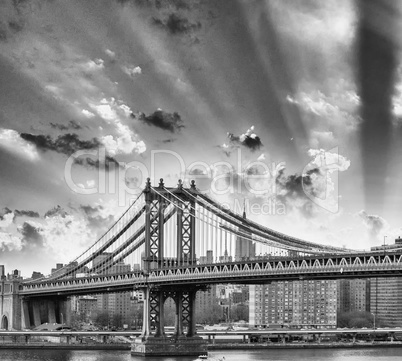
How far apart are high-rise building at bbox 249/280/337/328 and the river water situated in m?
33.2

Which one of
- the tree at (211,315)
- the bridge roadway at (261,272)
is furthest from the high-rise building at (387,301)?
the bridge roadway at (261,272)

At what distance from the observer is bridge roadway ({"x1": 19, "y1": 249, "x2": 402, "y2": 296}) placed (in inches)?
2475

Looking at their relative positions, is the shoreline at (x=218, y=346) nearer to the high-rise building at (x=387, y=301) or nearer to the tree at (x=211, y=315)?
the tree at (x=211, y=315)

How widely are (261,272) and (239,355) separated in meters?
24.0

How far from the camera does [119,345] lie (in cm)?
10438

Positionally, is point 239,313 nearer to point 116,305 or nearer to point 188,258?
point 116,305

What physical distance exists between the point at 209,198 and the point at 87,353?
19.3 m

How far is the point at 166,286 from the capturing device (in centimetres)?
8525

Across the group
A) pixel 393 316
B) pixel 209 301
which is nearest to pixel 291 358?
pixel 393 316

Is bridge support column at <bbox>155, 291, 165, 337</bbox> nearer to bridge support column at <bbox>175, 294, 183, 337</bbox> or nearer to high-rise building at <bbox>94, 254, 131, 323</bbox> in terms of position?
bridge support column at <bbox>175, 294, 183, 337</bbox>

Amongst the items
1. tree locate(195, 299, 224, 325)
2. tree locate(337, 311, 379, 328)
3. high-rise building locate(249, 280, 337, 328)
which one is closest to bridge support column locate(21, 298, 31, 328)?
high-rise building locate(249, 280, 337, 328)

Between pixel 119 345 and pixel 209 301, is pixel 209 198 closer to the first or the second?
pixel 119 345

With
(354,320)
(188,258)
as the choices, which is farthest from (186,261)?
(354,320)

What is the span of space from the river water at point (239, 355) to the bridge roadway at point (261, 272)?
228 inches
